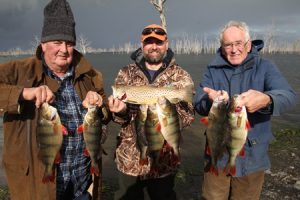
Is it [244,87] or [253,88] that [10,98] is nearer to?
[244,87]

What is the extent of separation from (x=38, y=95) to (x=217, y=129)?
2159 millimetres

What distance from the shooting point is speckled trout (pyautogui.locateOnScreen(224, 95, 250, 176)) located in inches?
158

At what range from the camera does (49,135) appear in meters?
4.13

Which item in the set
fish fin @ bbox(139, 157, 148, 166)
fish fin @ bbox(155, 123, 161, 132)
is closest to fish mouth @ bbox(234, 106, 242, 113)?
fish fin @ bbox(155, 123, 161, 132)

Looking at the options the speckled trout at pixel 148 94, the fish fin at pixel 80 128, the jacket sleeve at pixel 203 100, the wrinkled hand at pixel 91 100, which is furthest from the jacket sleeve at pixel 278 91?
the fish fin at pixel 80 128

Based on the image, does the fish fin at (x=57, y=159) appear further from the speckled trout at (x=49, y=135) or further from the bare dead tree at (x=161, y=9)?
the bare dead tree at (x=161, y=9)

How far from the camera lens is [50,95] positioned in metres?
4.01

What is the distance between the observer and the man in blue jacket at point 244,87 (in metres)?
4.81

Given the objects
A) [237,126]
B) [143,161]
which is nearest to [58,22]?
[143,161]

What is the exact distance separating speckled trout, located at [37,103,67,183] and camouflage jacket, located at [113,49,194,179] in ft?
5.19

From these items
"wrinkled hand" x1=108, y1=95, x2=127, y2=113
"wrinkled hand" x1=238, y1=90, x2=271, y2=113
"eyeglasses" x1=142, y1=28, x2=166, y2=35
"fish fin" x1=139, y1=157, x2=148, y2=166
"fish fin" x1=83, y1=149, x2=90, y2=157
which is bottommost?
"fish fin" x1=139, y1=157, x2=148, y2=166

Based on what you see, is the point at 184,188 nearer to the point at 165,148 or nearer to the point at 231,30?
the point at 165,148

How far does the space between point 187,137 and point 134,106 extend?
9.87 m

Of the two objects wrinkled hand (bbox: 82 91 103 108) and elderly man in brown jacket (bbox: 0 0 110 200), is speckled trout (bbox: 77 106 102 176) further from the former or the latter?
elderly man in brown jacket (bbox: 0 0 110 200)
